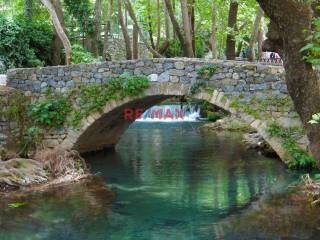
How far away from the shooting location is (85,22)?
61.9 feet

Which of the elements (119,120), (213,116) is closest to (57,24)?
(119,120)

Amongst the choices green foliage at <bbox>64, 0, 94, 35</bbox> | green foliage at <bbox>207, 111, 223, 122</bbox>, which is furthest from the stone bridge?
green foliage at <bbox>207, 111, 223, 122</bbox>

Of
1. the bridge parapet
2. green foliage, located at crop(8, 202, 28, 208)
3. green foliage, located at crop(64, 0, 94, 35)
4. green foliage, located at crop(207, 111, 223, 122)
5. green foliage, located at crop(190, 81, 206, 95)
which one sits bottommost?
green foliage, located at crop(8, 202, 28, 208)

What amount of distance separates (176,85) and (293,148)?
8.58 feet

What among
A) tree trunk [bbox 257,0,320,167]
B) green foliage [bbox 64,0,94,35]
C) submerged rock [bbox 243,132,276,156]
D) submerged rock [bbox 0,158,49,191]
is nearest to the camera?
tree trunk [bbox 257,0,320,167]

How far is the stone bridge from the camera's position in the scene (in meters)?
10.8

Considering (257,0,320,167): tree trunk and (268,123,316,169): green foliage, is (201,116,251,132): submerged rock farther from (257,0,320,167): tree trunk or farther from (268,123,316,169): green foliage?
(257,0,320,167): tree trunk

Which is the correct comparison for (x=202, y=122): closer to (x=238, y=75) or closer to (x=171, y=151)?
(x=171, y=151)

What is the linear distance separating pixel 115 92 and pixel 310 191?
4.70 metres

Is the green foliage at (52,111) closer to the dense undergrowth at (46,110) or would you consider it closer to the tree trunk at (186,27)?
the dense undergrowth at (46,110)

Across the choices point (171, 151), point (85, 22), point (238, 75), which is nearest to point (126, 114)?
point (171, 151)

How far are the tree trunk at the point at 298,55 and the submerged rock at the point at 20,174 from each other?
587cm

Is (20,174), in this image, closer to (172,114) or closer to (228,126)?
(228,126)

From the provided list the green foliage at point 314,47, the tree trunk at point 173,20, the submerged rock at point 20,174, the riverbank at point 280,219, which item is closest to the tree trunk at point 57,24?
the tree trunk at point 173,20
